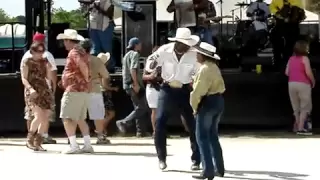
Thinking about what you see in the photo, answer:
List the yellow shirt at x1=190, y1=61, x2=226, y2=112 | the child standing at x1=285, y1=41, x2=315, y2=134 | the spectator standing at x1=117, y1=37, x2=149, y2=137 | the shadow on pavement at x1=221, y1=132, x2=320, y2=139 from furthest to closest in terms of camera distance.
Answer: the child standing at x1=285, y1=41, x2=315, y2=134 < the shadow on pavement at x1=221, y1=132, x2=320, y2=139 < the spectator standing at x1=117, y1=37, x2=149, y2=137 < the yellow shirt at x1=190, y1=61, x2=226, y2=112

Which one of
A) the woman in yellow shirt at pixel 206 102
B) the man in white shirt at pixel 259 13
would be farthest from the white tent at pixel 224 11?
the woman in yellow shirt at pixel 206 102

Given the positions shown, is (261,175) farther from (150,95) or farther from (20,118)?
(20,118)

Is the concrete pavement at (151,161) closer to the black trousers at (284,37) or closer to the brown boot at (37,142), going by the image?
the brown boot at (37,142)

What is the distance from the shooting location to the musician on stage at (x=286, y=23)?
15.4 metres

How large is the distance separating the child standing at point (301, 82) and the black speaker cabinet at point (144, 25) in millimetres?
2477

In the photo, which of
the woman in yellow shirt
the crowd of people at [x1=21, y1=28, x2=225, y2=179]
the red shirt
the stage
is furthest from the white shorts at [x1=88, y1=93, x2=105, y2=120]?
the woman in yellow shirt

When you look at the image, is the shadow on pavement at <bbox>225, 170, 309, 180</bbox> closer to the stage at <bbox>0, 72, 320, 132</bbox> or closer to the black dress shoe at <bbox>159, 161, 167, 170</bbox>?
the black dress shoe at <bbox>159, 161, 167, 170</bbox>

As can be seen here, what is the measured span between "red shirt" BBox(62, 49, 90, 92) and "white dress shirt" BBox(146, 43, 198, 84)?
182cm

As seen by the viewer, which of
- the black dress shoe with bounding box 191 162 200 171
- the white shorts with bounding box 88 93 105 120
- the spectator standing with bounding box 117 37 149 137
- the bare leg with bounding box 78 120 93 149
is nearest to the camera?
the black dress shoe with bounding box 191 162 200 171

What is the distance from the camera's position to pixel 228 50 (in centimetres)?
1577

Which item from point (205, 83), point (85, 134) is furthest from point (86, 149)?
point (205, 83)

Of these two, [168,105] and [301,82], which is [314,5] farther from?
[168,105]

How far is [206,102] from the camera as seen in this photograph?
29.4 feet

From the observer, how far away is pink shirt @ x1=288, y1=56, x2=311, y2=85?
13.6 metres
